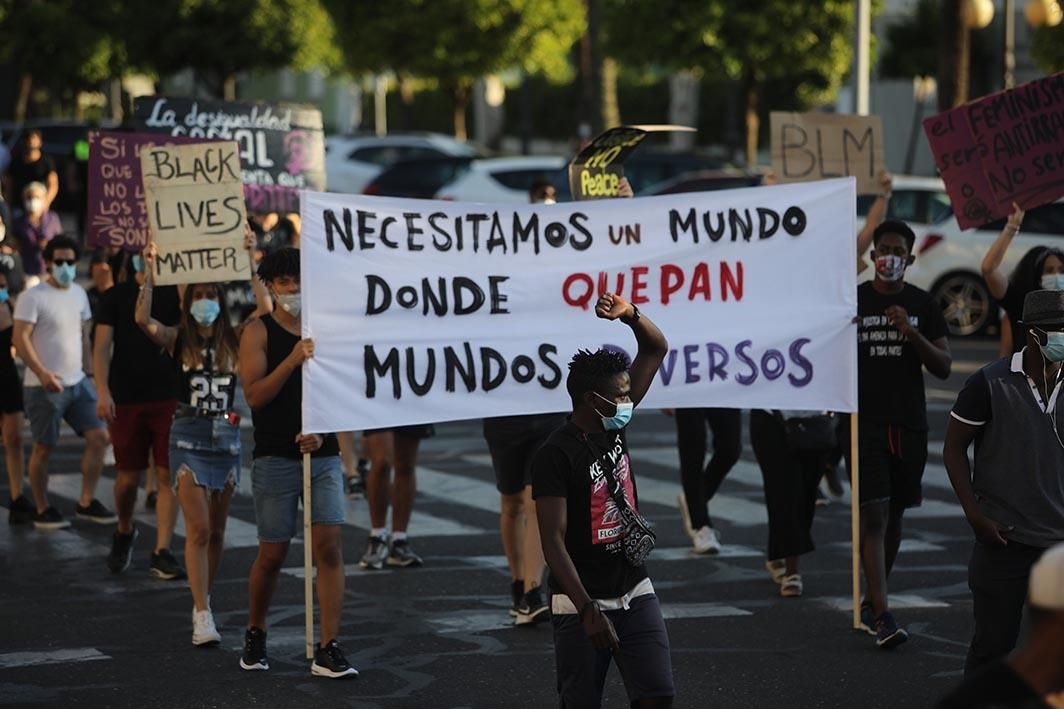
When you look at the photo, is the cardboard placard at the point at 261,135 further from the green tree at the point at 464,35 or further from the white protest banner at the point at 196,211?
the green tree at the point at 464,35

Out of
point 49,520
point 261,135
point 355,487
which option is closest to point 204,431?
point 49,520

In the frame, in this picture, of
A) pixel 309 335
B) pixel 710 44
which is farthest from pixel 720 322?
pixel 710 44

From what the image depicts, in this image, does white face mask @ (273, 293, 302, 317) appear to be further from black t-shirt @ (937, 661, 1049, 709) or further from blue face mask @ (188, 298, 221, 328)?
black t-shirt @ (937, 661, 1049, 709)

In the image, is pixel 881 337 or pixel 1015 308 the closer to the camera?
pixel 881 337

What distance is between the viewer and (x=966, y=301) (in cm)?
2134

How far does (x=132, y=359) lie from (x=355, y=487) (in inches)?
110

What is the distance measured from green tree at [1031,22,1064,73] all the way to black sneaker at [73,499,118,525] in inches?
805

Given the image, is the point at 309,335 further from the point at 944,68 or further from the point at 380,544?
the point at 944,68

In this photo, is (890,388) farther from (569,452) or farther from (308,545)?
(569,452)

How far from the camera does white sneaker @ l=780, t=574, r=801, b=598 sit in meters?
9.55

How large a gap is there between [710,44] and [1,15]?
20.1m

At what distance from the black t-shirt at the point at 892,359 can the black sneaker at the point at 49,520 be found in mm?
5034

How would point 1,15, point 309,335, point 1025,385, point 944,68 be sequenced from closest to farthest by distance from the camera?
point 1025,385 → point 309,335 → point 944,68 → point 1,15

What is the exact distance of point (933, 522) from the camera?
1173 cm
